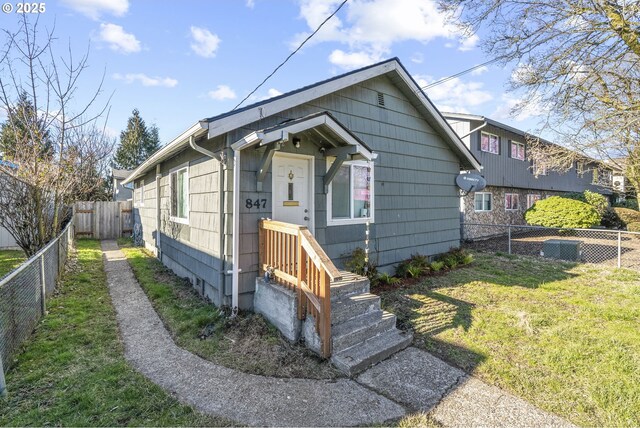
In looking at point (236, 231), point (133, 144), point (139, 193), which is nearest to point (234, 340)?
point (236, 231)

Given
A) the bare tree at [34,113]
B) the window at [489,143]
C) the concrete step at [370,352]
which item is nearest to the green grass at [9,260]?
the bare tree at [34,113]

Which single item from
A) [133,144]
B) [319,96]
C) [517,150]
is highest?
[133,144]

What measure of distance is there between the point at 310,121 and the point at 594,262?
33.2 feet

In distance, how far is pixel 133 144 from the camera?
111ft

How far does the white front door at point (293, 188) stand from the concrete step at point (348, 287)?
4.58 feet

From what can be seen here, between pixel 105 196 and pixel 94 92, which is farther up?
pixel 94 92

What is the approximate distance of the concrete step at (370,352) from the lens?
365 cm

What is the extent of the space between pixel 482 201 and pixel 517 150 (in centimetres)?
454

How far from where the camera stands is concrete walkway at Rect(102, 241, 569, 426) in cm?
290

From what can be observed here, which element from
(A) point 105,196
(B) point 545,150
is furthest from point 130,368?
(A) point 105,196

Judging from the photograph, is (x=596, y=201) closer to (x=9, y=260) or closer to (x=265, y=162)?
(x=265, y=162)

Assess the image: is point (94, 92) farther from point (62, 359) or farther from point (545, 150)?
point (545, 150)

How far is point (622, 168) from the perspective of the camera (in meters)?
12.3

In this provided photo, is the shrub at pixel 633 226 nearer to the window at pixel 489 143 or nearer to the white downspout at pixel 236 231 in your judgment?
the window at pixel 489 143
